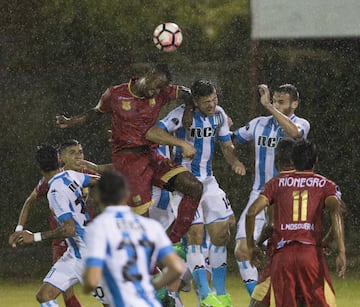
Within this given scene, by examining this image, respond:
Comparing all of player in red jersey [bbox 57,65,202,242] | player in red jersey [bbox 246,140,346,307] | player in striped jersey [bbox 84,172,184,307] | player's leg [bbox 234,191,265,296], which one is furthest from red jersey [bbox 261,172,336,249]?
player's leg [bbox 234,191,265,296]

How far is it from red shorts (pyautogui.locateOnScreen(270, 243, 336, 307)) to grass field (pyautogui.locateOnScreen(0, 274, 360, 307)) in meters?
3.52

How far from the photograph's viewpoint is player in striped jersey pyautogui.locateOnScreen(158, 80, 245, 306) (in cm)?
1034

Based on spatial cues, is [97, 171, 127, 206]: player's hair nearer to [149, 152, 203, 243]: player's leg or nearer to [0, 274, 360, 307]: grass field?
[149, 152, 203, 243]: player's leg

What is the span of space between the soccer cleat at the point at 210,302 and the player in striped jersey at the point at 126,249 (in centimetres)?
352

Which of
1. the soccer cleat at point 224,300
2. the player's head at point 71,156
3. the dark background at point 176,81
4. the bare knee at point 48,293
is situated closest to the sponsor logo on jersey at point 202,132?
the player's head at point 71,156

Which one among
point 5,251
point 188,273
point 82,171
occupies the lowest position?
point 5,251

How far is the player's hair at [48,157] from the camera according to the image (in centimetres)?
950

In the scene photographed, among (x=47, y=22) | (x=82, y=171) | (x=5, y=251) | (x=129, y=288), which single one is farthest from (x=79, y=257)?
(x=47, y=22)

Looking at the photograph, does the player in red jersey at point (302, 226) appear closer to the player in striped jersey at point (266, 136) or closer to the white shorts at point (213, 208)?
the player in striped jersey at point (266, 136)

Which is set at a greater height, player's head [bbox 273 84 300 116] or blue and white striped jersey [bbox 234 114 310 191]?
player's head [bbox 273 84 300 116]

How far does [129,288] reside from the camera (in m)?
6.35

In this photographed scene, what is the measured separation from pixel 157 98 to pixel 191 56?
21.1ft

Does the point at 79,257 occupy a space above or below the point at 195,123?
below

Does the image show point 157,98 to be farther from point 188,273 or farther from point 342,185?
point 342,185
